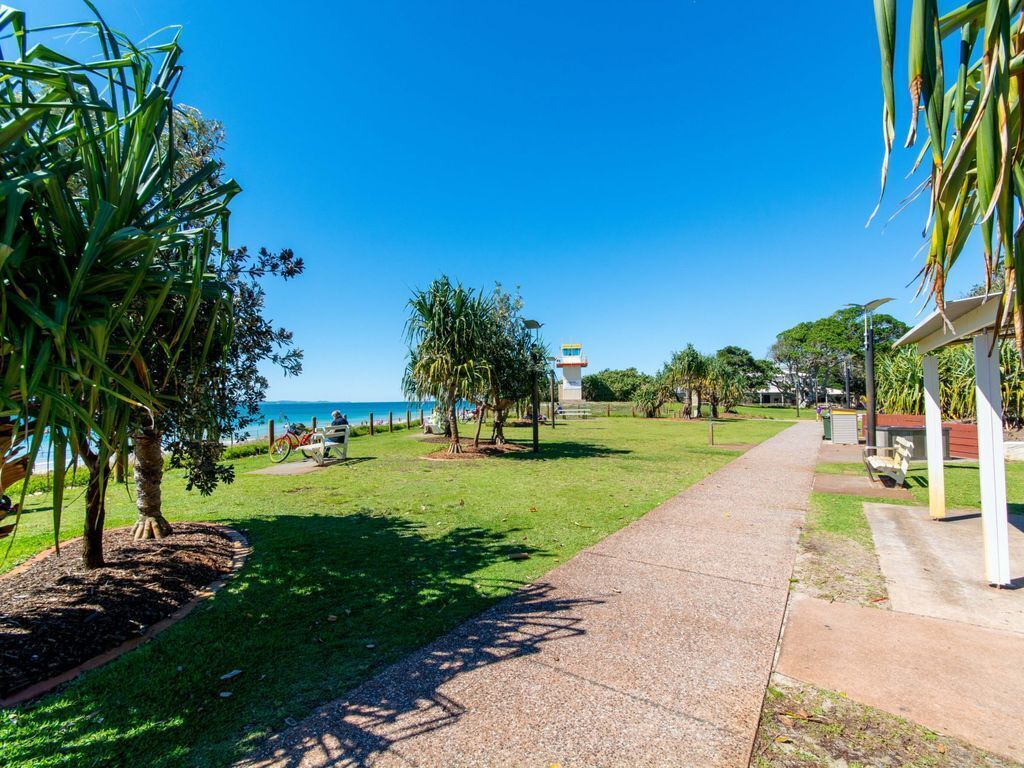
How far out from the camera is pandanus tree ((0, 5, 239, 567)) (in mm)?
1869

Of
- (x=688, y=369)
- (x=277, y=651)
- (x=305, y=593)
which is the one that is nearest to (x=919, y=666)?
(x=277, y=651)

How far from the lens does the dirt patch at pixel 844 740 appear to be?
2.13 metres

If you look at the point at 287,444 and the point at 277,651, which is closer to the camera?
the point at 277,651

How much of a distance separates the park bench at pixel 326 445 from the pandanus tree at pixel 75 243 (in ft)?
34.0

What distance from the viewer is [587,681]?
273cm

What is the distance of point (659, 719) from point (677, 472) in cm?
918

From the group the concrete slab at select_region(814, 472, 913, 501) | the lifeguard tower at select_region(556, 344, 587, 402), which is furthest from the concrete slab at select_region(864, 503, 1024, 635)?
the lifeguard tower at select_region(556, 344, 587, 402)

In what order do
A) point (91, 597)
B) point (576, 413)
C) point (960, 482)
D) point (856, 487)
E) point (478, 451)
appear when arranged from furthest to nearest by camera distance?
point (576, 413)
point (478, 451)
point (960, 482)
point (856, 487)
point (91, 597)

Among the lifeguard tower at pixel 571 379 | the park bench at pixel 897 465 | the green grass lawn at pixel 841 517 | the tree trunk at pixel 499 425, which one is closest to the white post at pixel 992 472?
the green grass lawn at pixel 841 517

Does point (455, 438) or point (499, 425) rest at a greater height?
point (499, 425)

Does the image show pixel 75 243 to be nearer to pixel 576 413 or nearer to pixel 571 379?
pixel 576 413

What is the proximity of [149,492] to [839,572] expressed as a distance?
7018 millimetres

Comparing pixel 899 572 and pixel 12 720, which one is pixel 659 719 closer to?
pixel 12 720

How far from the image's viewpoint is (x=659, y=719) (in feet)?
7.88
